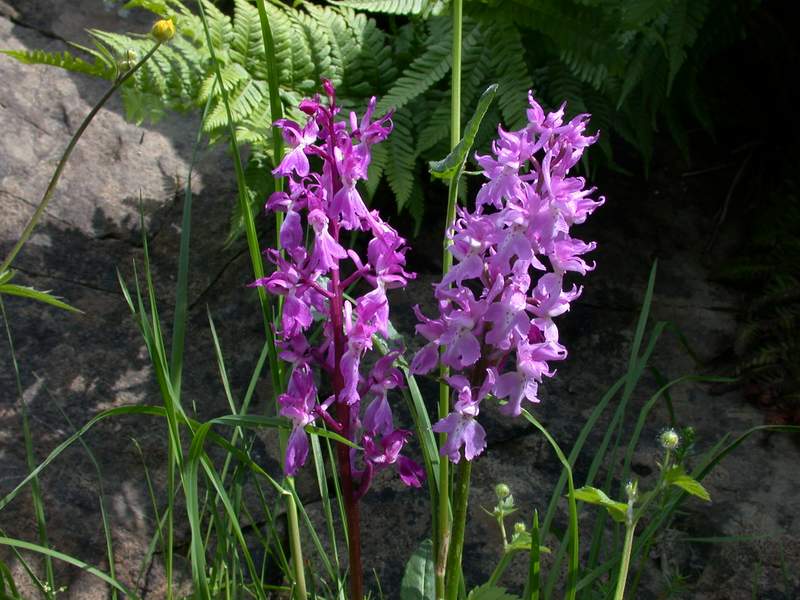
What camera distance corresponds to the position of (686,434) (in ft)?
4.48

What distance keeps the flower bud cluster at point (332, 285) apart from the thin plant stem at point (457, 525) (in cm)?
10

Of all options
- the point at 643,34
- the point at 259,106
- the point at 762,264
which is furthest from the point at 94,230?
the point at 762,264

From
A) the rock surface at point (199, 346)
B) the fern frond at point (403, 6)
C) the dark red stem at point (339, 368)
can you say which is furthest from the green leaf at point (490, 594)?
the fern frond at point (403, 6)

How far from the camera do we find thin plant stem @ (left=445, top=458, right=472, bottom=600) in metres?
1.23

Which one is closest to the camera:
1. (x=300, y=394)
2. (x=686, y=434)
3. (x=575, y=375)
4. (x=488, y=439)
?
(x=300, y=394)

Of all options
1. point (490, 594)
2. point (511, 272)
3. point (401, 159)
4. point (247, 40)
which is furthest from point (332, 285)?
point (247, 40)

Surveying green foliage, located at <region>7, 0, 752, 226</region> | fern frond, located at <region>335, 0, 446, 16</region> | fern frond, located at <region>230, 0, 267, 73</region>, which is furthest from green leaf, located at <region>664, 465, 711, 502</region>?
fern frond, located at <region>230, 0, 267, 73</region>

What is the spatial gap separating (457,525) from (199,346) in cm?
137

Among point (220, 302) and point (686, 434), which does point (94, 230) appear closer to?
point (220, 302)

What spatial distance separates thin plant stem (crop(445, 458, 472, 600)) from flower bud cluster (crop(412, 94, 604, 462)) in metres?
0.05

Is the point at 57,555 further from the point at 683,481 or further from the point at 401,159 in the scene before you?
the point at 401,159

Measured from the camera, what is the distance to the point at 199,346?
2475 millimetres

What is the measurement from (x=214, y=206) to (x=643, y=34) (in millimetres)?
1350

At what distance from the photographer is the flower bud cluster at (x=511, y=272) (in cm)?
112
